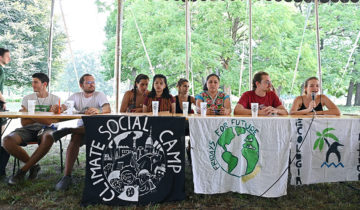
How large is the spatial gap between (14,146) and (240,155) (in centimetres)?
230

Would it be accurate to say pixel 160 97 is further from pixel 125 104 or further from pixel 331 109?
pixel 331 109

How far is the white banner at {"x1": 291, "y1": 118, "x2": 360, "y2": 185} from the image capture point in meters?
2.51

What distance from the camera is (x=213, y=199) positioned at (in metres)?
2.49

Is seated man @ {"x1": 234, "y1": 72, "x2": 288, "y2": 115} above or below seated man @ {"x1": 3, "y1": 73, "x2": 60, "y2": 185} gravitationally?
above

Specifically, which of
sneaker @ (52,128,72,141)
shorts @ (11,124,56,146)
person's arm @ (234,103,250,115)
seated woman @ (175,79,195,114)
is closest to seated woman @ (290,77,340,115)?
person's arm @ (234,103,250,115)

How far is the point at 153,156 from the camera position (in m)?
2.37

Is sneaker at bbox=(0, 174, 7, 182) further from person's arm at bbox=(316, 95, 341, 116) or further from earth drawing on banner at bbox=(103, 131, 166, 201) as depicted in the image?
person's arm at bbox=(316, 95, 341, 116)

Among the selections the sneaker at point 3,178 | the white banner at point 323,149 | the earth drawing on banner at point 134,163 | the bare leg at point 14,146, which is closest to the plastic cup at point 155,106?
the earth drawing on banner at point 134,163

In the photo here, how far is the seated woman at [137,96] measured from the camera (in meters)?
3.70

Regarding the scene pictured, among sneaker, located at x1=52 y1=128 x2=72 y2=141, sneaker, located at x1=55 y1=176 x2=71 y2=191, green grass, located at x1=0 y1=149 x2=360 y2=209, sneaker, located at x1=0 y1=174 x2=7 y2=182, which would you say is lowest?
green grass, located at x1=0 y1=149 x2=360 y2=209

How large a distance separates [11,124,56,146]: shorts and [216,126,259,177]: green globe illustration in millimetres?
1864

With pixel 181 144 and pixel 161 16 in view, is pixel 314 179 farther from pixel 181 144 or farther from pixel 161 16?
pixel 161 16

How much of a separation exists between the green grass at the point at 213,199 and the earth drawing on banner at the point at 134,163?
0.17 m

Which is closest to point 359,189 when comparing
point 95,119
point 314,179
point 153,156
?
point 314,179
